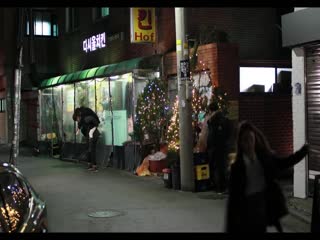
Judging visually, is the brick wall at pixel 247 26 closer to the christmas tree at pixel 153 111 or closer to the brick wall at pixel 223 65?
the brick wall at pixel 223 65

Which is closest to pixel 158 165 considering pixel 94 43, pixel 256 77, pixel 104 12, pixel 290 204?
pixel 256 77

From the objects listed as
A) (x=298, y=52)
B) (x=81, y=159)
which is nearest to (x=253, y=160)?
(x=298, y=52)

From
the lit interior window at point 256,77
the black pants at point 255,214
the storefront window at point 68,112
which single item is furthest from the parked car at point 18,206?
the storefront window at point 68,112

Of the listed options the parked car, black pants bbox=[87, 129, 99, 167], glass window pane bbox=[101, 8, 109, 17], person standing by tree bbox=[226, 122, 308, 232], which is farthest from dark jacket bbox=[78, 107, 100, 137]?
person standing by tree bbox=[226, 122, 308, 232]

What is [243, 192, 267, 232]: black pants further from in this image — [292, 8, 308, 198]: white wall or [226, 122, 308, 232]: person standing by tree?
[292, 8, 308, 198]: white wall

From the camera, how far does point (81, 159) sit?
17.4 m

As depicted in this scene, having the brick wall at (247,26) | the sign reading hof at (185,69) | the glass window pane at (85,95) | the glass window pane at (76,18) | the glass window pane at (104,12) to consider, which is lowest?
the glass window pane at (85,95)

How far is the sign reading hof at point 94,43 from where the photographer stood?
18.9 metres

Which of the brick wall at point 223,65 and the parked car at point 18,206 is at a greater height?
the brick wall at point 223,65

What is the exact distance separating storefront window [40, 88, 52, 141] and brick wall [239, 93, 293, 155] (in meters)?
10.3

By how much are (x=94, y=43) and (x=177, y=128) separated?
8223 millimetres

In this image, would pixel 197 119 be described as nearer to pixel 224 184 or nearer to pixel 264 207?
pixel 224 184

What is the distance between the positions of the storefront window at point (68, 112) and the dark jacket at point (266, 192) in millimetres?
14809

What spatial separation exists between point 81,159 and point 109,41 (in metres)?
4.28
